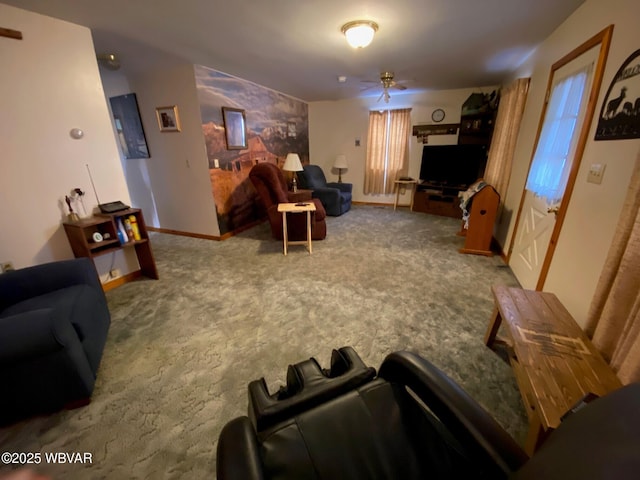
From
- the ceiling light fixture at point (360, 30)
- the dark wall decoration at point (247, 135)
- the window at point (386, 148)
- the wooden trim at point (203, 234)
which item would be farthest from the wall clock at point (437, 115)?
the wooden trim at point (203, 234)

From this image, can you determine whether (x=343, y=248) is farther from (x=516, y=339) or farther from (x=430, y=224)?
(x=516, y=339)

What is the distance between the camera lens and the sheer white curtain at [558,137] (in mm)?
1930

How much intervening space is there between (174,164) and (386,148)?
13.5ft

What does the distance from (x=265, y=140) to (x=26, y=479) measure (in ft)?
15.6

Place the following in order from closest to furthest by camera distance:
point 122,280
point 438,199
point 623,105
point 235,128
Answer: point 623,105 → point 122,280 → point 235,128 → point 438,199

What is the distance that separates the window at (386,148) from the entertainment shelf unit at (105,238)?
4606mm

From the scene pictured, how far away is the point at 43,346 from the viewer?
124 centimetres

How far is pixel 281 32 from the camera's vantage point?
2312 millimetres

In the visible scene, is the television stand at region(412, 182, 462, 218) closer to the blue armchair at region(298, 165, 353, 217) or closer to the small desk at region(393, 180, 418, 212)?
the small desk at region(393, 180, 418, 212)

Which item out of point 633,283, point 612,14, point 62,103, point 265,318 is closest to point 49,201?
point 62,103

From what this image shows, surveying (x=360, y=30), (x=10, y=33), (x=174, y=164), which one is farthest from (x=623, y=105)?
(x=174, y=164)

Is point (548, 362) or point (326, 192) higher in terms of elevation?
point (326, 192)

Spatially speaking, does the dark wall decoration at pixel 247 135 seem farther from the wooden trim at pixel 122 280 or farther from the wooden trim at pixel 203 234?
the wooden trim at pixel 122 280

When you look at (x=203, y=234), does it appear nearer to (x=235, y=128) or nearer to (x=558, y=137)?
(x=235, y=128)
